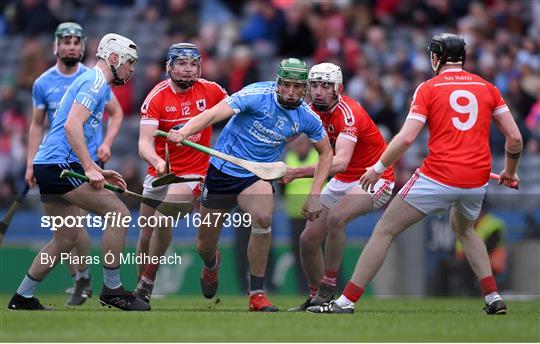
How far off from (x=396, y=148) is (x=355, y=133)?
165 centimetres

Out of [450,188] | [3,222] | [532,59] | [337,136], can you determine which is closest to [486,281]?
[450,188]

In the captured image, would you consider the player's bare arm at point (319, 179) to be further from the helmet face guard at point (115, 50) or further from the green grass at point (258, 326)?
the helmet face guard at point (115, 50)

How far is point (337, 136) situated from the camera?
13180 mm

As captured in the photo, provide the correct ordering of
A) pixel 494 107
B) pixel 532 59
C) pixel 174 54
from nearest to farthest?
1. pixel 494 107
2. pixel 174 54
3. pixel 532 59

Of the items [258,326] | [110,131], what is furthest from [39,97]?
[258,326]

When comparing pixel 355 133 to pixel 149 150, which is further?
pixel 355 133

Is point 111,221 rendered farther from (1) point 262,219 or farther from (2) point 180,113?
(2) point 180,113

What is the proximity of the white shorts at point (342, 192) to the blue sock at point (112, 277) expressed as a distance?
2234mm

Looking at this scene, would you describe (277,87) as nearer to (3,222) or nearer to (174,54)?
(174,54)

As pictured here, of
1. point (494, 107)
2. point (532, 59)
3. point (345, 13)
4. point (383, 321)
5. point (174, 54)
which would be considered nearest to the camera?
point (383, 321)

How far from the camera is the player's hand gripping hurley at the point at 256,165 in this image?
40.4 ft

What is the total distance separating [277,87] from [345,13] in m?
10.4

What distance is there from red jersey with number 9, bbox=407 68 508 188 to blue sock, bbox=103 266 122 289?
2.78 meters

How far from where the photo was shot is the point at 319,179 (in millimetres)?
12492
